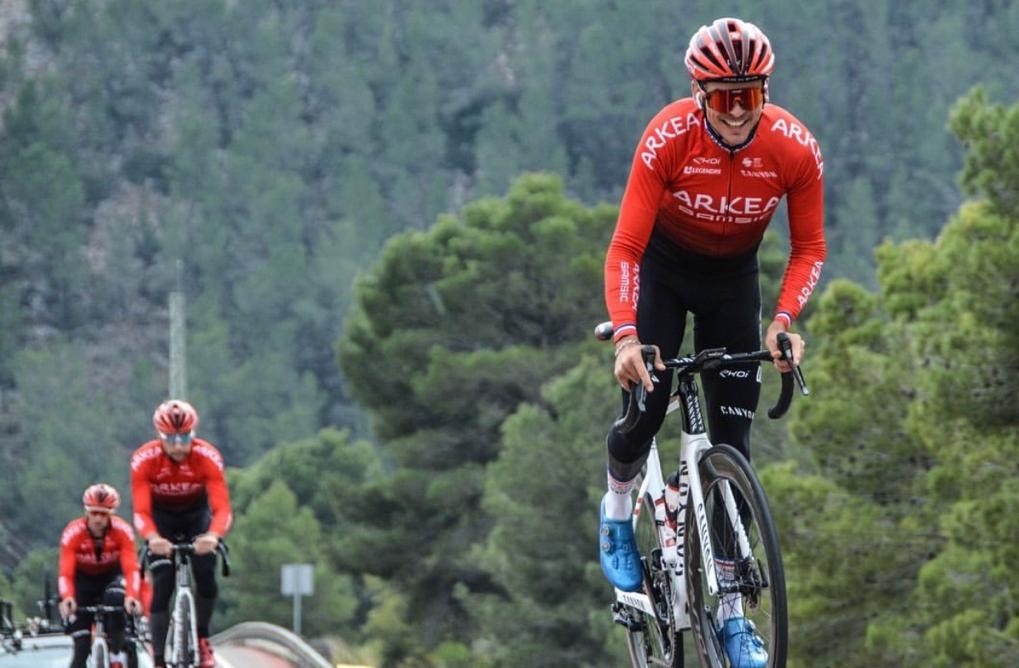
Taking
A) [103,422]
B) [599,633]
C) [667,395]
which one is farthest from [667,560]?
[103,422]

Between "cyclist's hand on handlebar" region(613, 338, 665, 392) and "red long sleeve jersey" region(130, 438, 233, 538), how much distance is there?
548 centimetres

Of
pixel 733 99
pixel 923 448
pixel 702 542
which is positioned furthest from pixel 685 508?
pixel 923 448

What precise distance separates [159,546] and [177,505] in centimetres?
67

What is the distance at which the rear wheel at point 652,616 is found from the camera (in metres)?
7.46

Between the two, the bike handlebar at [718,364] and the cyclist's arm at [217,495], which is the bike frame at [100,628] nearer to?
the cyclist's arm at [217,495]

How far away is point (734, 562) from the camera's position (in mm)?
6812

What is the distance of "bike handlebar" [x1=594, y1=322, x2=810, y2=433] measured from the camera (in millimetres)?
6750

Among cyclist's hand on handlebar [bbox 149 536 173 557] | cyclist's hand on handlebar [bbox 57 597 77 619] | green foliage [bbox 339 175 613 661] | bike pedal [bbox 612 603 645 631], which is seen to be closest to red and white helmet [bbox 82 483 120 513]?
cyclist's hand on handlebar [bbox 57 597 77 619]

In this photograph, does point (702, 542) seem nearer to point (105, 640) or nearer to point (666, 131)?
point (666, 131)

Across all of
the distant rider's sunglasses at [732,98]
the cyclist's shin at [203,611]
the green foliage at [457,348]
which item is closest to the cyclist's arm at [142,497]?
the cyclist's shin at [203,611]

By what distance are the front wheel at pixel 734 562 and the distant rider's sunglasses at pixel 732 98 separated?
3.67 ft

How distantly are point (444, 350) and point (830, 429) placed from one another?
2946cm

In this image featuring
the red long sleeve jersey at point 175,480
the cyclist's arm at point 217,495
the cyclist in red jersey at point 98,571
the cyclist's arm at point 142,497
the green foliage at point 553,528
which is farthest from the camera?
the green foliage at point 553,528

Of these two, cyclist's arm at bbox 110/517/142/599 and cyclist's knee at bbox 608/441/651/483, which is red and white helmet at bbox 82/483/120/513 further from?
cyclist's knee at bbox 608/441/651/483
